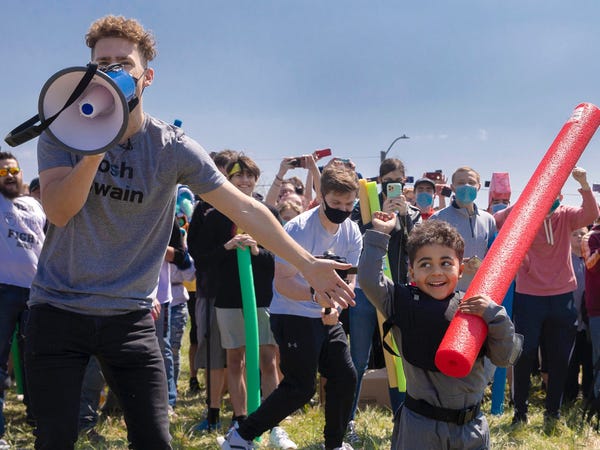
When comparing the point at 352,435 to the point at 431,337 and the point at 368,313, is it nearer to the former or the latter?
the point at 368,313

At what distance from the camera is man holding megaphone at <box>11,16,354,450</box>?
2.54m

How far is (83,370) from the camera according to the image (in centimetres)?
265

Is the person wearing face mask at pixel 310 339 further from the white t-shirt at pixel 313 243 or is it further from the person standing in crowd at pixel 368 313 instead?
the person standing in crowd at pixel 368 313

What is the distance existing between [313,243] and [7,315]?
255 centimetres

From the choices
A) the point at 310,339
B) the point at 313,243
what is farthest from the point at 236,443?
the point at 313,243

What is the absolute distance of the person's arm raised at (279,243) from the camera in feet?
8.56

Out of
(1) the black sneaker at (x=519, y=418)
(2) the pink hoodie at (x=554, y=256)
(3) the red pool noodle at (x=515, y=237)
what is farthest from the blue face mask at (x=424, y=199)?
(3) the red pool noodle at (x=515, y=237)

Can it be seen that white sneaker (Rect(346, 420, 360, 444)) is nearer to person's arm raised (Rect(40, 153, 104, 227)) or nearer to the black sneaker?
the black sneaker

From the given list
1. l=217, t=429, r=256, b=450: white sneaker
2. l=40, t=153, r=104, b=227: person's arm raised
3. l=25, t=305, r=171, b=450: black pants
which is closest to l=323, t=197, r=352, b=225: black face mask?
l=217, t=429, r=256, b=450: white sneaker

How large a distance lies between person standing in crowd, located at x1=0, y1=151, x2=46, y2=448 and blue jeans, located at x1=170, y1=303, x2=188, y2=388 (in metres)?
1.55

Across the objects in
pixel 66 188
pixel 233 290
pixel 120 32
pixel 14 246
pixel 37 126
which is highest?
pixel 120 32

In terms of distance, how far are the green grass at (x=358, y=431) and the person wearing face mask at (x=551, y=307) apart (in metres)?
0.26

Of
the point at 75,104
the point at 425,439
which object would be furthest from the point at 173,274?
the point at 75,104

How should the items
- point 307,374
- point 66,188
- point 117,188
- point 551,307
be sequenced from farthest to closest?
point 551,307, point 307,374, point 117,188, point 66,188
